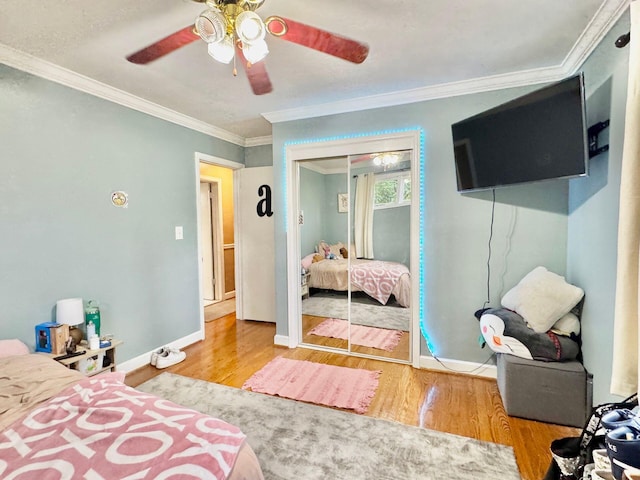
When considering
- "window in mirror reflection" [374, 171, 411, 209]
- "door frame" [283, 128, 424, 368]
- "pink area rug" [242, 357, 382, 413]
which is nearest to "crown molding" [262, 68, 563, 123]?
"door frame" [283, 128, 424, 368]

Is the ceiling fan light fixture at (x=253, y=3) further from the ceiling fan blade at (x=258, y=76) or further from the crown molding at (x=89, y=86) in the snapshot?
the crown molding at (x=89, y=86)

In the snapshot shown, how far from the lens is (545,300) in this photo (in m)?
2.11

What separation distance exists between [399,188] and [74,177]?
9.01 feet

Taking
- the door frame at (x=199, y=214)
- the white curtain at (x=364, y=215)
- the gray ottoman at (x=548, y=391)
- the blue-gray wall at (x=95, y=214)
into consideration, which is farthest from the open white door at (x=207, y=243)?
the gray ottoman at (x=548, y=391)

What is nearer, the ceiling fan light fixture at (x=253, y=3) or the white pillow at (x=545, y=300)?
the ceiling fan light fixture at (x=253, y=3)

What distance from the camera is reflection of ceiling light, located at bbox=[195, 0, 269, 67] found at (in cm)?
121

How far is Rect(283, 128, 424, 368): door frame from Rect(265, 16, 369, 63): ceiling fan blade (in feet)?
4.68

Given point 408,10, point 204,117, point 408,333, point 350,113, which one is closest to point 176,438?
point 408,10

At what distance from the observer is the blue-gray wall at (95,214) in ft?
6.83

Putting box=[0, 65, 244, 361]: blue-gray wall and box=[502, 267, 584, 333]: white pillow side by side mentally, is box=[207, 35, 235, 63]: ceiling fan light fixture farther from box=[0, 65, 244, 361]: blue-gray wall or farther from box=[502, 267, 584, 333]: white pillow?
box=[502, 267, 584, 333]: white pillow

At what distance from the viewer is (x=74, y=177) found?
2391 mm

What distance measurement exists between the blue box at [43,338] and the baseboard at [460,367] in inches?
116

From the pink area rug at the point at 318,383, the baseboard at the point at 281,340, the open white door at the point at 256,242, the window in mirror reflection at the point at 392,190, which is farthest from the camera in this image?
the open white door at the point at 256,242

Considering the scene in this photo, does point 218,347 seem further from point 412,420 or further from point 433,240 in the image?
point 433,240
